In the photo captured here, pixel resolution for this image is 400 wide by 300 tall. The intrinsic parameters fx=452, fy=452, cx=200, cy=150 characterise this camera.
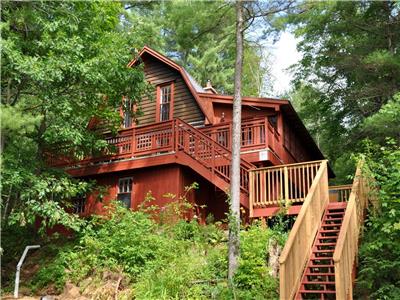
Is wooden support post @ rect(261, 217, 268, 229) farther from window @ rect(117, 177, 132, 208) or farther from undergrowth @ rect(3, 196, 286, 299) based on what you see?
window @ rect(117, 177, 132, 208)

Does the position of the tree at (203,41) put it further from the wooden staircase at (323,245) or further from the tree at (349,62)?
the wooden staircase at (323,245)

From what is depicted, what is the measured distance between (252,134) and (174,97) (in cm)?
446

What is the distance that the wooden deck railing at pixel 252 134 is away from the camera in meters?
14.4

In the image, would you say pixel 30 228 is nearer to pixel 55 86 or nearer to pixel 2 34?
pixel 55 86

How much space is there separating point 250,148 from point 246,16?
455cm

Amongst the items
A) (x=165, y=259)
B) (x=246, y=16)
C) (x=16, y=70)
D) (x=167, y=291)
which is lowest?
(x=167, y=291)

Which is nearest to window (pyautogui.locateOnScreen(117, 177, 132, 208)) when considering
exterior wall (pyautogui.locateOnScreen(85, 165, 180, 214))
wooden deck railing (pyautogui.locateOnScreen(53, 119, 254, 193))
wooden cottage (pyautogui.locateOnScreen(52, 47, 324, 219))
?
wooden cottage (pyautogui.locateOnScreen(52, 47, 324, 219))

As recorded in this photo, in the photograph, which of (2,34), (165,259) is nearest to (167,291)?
(165,259)

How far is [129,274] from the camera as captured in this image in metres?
9.77

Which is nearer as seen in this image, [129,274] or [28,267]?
[129,274]

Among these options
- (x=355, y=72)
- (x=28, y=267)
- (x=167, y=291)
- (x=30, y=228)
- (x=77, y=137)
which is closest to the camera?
(x=167, y=291)

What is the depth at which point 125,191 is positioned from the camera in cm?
1459

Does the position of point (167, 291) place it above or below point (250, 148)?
below

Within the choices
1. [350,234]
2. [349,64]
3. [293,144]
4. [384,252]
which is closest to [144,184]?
[350,234]
